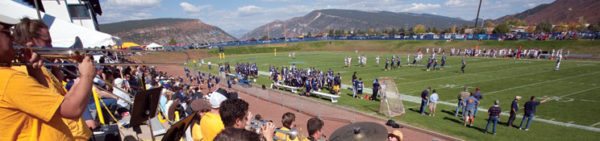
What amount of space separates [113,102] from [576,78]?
29.5 m

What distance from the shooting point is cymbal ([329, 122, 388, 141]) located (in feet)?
11.5

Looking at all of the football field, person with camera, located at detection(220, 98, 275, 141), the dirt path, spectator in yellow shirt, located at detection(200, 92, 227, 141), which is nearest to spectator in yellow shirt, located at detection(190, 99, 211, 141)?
spectator in yellow shirt, located at detection(200, 92, 227, 141)

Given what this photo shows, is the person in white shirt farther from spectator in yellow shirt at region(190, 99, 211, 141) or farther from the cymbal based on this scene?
spectator in yellow shirt at region(190, 99, 211, 141)

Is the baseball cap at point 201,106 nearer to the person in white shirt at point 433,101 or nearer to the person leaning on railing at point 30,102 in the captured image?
the person leaning on railing at point 30,102

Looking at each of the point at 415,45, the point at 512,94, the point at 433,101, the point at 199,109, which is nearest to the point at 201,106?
the point at 199,109

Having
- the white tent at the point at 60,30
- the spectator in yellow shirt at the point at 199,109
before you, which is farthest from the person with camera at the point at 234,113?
the white tent at the point at 60,30

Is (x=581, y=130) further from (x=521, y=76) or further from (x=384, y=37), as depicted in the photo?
(x=384, y=37)

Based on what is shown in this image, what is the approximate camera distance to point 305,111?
17.1 m

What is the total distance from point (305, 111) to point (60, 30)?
10911 mm

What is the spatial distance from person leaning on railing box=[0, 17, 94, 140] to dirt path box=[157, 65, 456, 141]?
9672 mm

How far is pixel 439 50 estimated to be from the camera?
57531mm

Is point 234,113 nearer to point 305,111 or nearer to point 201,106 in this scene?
point 201,106

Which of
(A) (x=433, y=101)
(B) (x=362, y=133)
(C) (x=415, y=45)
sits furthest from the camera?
(C) (x=415, y=45)

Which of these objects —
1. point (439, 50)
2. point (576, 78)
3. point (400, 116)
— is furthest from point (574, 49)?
point (400, 116)
